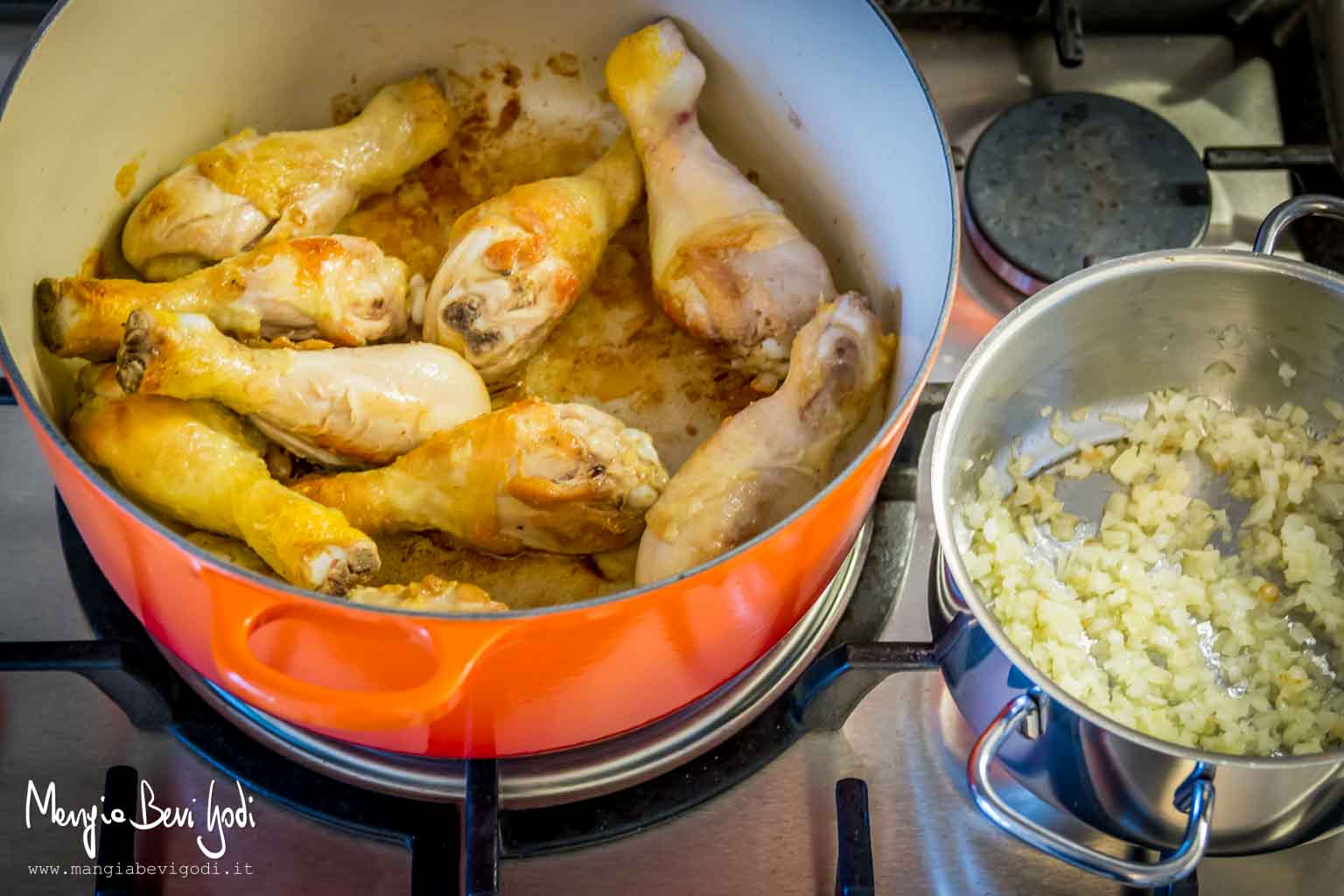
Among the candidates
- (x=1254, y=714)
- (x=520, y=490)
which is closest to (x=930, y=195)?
(x=520, y=490)

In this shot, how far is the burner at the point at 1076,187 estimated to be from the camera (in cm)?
145

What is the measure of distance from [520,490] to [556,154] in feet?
1.73

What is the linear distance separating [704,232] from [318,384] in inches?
16.2

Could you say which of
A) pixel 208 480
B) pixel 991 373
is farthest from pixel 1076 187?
pixel 208 480

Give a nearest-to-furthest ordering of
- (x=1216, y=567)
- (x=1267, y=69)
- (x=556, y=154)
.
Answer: (x=1216, y=567)
(x=556, y=154)
(x=1267, y=69)

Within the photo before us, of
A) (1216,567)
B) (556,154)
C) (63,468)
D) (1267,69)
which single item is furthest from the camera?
(1267,69)

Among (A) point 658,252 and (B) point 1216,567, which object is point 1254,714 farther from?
(A) point 658,252

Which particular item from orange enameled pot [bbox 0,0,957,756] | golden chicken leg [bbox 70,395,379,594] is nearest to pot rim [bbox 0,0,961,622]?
orange enameled pot [bbox 0,0,957,756]

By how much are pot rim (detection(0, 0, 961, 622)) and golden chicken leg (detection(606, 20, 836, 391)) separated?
22 centimetres

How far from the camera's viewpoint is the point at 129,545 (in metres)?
0.97

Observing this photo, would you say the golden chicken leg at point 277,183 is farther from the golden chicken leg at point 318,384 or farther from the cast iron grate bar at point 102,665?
the cast iron grate bar at point 102,665

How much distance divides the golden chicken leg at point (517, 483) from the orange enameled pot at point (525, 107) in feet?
0.59

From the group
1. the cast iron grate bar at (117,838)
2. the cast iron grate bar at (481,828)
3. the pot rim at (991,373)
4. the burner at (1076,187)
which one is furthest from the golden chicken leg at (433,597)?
the burner at (1076,187)

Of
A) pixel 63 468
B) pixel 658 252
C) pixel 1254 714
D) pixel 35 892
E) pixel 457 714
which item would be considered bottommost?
pixel 1254 714
